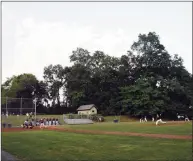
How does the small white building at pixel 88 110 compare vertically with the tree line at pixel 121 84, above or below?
below

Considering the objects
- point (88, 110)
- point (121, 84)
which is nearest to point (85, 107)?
point (88, 110)

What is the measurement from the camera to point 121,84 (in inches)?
3098

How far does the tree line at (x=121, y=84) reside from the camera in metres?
69.6

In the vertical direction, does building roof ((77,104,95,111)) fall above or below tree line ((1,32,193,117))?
below

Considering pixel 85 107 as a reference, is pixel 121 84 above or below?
above

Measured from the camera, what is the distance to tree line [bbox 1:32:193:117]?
69.6 m

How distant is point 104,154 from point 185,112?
61.5m

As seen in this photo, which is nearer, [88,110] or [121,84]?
[88,110]

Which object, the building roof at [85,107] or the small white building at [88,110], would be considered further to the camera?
the building roof at [85,107]

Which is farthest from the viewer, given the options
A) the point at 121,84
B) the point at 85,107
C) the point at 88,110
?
the point at 121,84

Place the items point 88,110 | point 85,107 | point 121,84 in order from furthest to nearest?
point 121,84, point 85,107, point 88,110

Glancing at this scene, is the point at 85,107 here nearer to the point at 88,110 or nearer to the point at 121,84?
the point at 88,110

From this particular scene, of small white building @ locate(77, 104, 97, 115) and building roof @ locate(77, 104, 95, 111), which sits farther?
building roof @ locate(77, 104, 95, 111)

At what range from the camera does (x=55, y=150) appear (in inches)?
586
